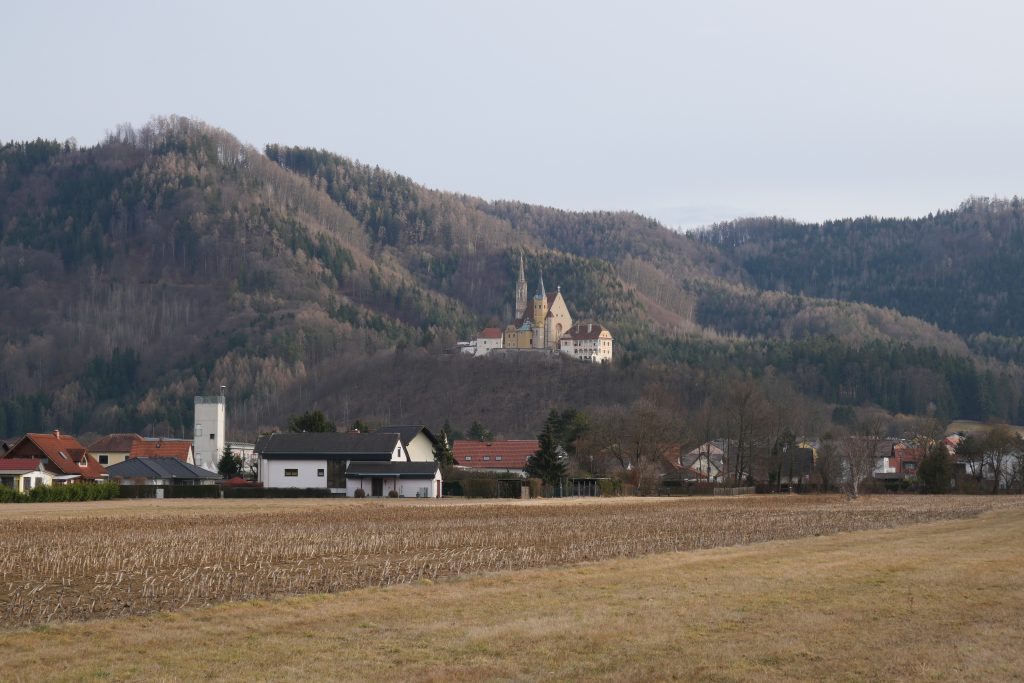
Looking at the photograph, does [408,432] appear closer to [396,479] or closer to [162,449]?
[396,479]

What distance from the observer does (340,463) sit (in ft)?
282

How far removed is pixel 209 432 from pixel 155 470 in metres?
27.4

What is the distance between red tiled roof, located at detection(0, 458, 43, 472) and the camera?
78125mm

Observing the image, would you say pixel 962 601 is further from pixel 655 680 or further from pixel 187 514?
pixel 187 514

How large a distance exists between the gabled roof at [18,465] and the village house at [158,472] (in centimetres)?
1061

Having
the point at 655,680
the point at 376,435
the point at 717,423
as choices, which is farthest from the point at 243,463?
the point at 655,680

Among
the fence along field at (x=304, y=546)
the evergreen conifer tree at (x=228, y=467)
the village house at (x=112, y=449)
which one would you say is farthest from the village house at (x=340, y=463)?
the village house at (x=112, y=449)

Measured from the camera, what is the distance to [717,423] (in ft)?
384

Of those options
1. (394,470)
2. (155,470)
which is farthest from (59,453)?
(394,470)

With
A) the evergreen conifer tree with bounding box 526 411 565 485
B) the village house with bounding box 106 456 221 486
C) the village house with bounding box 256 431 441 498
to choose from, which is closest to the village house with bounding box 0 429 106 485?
the village house with bounding box 106 456 221 486

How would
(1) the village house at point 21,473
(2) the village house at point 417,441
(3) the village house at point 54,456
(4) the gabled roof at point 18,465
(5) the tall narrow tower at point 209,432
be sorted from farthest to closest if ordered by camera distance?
(5) the tall narrow tower at point 209,432 → (2) the village house at point 417,441 → (3) the village house at point 54,456 → (4) the gabled roof at point 18,465 → (1) the village house at point 21,473

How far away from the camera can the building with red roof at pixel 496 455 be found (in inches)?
4353

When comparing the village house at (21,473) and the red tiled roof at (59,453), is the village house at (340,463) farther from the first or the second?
the village house at (21,473)

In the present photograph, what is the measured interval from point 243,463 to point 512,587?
8956 centimetres
